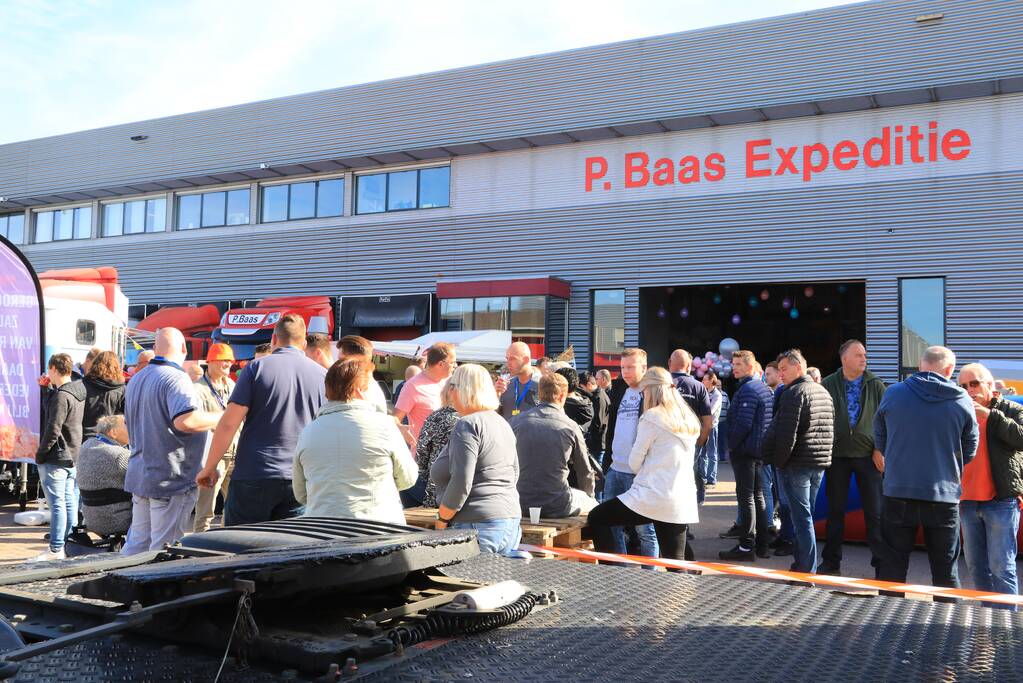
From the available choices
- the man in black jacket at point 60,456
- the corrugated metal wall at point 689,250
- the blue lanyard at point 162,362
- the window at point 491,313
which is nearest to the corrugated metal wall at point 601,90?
the corrugated metal wall at point 689,250

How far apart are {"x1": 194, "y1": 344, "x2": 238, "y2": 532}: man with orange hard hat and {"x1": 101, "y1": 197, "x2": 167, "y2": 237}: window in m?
24.8

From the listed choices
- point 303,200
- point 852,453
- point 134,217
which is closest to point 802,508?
point 852,453

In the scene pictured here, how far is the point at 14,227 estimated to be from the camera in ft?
115

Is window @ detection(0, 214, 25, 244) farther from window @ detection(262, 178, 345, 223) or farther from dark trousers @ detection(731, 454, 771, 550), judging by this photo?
dark trousers @ detection(731, 454, 771, 550)

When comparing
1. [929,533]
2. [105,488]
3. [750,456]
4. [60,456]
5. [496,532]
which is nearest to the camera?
[496,532]

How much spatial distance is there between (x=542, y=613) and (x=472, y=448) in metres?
3.08

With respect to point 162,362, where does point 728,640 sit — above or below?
below

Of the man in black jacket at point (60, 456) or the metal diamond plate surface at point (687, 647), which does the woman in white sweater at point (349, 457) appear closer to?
the metal diamond plate surface at point (687, 647)

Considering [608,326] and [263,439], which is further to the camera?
[608,326]

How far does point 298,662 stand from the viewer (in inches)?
57.1

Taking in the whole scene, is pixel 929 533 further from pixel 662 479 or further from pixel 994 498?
pixel 662 479

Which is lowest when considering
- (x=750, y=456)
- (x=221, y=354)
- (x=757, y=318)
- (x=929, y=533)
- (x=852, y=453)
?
(x=929, y=533)

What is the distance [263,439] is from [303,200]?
24.5 metres

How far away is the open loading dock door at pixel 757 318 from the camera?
23.4 m
